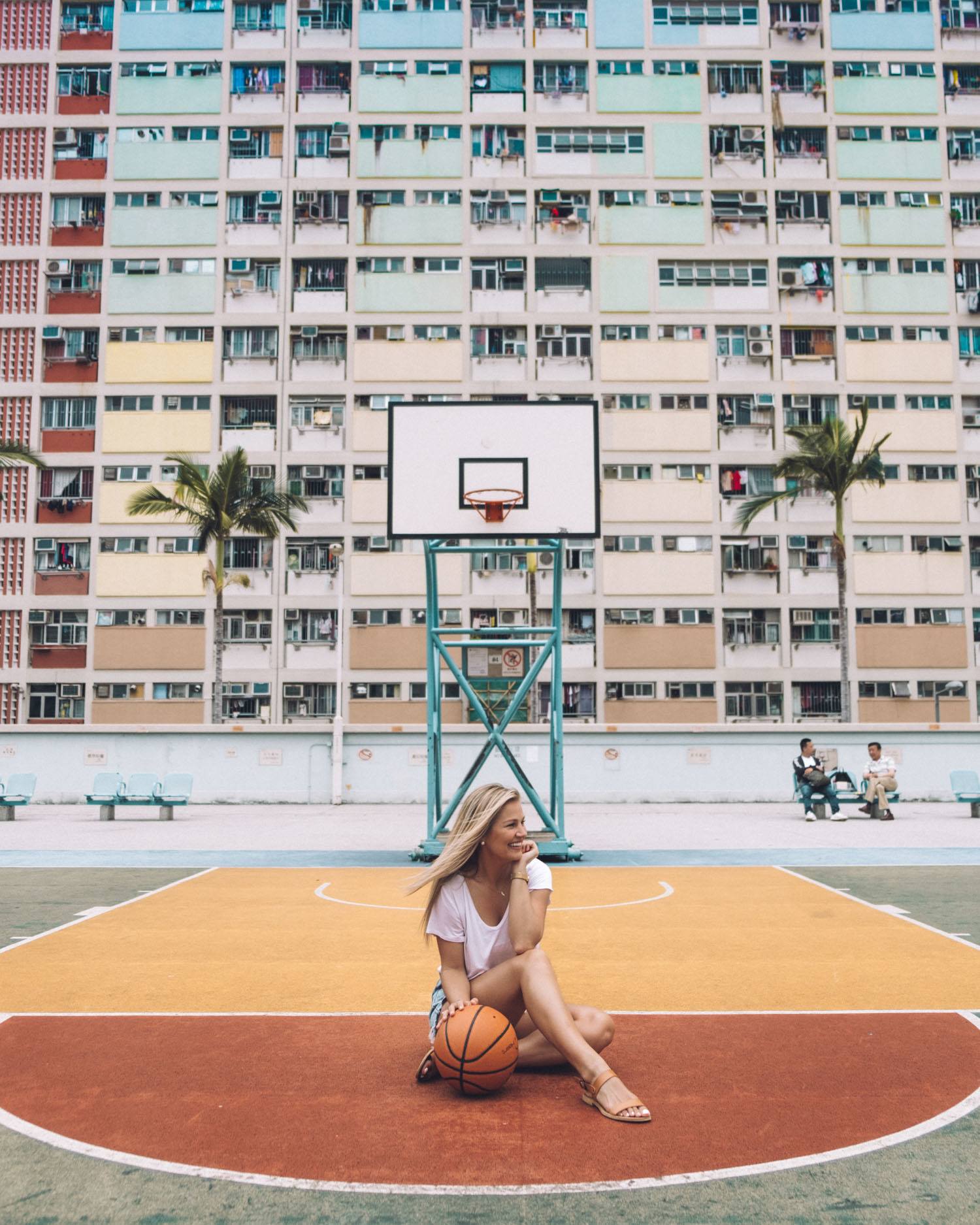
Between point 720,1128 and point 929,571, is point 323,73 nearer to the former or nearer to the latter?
point 929,571

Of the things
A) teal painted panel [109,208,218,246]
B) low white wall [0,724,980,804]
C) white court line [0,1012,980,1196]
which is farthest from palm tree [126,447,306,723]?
white court line [0,1012,980,1196]

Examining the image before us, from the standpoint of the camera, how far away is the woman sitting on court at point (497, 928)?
185 inches

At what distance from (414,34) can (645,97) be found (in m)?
9.29

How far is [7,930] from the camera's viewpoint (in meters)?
9.18

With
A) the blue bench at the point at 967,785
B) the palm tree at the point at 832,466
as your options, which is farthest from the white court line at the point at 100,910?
the palm tree at the point at 832,466

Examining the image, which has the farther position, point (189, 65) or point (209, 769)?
point (189, 65)

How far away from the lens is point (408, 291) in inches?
1576

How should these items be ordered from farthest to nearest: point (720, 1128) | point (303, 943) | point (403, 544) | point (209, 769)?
point (403, 544), point (209, 769), point (303, 943), point (720, 1128)

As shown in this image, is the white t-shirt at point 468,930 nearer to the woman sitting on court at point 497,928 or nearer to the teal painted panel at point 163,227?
the woman sitting on court at point 497,928

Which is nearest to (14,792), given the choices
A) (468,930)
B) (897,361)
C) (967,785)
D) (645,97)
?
(967,785)

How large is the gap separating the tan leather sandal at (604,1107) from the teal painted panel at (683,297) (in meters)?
38.6

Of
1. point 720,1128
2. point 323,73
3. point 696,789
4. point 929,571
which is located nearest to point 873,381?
point 929,571

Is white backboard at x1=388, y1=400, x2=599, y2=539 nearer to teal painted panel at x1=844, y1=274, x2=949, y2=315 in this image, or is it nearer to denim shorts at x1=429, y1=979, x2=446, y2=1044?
Answer: denim shorts at x1=429, y1=979, x2=446, y2=1044

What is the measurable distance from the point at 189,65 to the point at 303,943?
4168cm
